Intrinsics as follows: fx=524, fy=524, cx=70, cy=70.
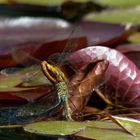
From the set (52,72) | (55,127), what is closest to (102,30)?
(52,72)

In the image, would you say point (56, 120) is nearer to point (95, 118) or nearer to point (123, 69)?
point (95, 118)

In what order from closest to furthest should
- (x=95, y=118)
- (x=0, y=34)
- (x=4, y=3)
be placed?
1. (x=95, y=118)
2. (x=0, y=34)
3. (x=4, y=3)

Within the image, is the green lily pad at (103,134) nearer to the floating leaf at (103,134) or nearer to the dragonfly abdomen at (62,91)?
the floating leaf at (103,134)

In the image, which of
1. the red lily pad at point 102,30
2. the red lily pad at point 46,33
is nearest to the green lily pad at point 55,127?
the red lily pad at point 46,33

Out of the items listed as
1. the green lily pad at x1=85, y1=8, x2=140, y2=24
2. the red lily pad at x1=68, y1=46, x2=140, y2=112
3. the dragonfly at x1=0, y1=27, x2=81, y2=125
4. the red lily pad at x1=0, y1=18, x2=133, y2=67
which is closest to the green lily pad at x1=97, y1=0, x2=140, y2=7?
the green lily pad at x1=85, y1=8, x2=140, y2=24

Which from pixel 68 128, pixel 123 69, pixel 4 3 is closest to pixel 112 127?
pixel 68 128

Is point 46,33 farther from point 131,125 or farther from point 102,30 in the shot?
point 131,125
